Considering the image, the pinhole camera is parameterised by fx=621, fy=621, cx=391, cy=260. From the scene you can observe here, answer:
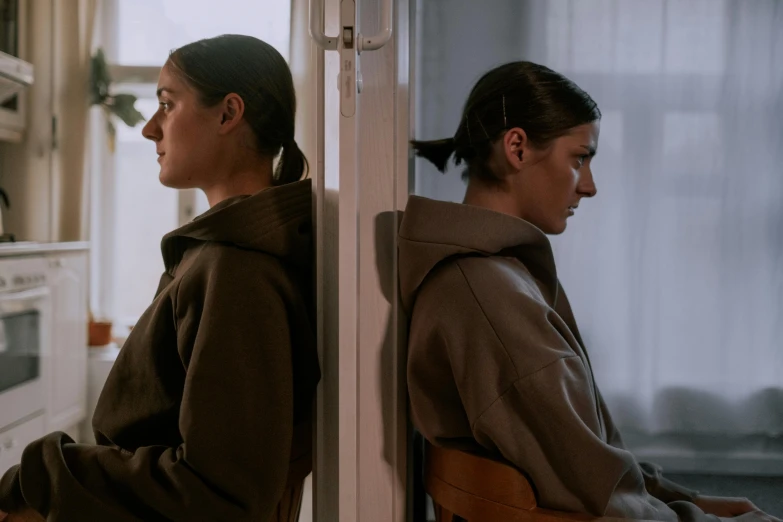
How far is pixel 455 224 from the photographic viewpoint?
0.76m

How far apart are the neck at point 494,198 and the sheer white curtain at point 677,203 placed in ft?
0.27

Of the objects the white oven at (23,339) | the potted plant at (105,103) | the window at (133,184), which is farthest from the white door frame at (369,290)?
the white oven at (23,339)

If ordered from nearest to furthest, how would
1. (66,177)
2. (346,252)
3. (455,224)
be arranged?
(346,252)
(455,224)
(66,177)

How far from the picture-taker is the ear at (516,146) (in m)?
0.81

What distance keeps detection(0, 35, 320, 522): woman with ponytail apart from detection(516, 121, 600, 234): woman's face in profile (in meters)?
0.29

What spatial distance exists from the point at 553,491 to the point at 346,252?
13.1 inches

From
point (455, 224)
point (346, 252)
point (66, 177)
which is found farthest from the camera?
point (66, 177)

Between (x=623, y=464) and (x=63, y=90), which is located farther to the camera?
(x=63, y=90)

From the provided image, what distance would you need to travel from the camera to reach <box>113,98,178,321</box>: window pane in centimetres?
106

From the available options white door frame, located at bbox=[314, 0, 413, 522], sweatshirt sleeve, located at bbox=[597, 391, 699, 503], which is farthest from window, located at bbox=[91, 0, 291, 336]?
sweatshirt sleeve, located at bbox=[597, 391, 699, 503]

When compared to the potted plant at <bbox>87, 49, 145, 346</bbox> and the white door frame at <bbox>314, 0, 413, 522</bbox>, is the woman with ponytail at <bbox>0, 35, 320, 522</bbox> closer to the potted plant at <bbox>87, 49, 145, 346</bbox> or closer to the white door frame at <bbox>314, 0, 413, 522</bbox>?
the white door frame at <bbox>314, 0, 413, 522</bbox>

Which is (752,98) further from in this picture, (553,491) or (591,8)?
(553,491)

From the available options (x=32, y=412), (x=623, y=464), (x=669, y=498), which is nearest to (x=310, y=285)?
(x=623, y=464)

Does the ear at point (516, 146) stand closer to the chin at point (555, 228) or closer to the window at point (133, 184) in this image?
the chin at point (555, 228)
